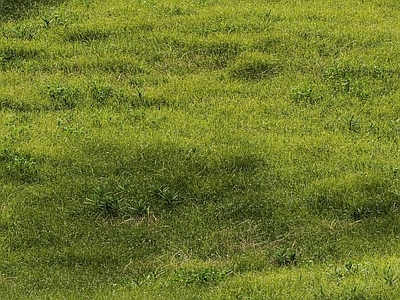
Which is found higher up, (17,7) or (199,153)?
(17,7)

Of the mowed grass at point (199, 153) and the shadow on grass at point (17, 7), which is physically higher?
the shadow on grass at point (17, 7)

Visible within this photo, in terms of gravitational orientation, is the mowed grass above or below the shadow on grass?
below

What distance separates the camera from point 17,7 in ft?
42.4

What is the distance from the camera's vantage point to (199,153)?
8.73 m

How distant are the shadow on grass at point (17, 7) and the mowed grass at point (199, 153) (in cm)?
8

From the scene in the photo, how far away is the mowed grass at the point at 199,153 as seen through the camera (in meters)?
7.07

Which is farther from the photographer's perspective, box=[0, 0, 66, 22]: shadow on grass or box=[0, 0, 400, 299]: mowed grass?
box=[0, 0, 66, 22]: shadow on grass

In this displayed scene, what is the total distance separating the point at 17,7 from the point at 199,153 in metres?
5.90

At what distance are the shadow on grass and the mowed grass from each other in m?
0.08

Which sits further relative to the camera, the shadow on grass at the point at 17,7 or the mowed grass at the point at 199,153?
the shadow on grass at the point at 17,7

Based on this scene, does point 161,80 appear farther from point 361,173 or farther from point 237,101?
point 361,173

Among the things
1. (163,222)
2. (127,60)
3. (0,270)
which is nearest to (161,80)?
(127,60)

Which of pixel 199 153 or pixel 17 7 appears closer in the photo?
pixel 199 153

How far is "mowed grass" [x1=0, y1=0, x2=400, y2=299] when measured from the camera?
278 inches
